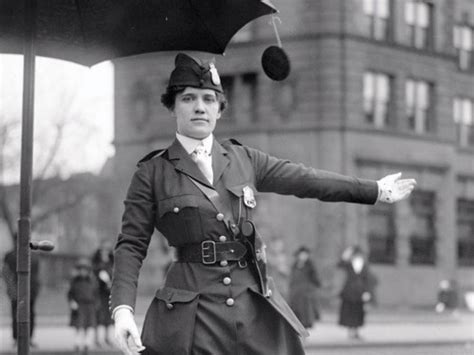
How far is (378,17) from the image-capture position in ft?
112

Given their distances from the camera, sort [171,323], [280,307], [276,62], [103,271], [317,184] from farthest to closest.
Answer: [103,271]
[276,62]
[317,184]
[280,307]
[171,323]

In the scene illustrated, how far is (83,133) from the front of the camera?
116ft

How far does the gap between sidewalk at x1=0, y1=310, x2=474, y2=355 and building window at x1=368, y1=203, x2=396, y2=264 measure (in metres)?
4.38

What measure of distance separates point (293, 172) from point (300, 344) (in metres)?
0.78

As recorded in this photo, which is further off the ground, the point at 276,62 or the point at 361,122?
the point at 361,122

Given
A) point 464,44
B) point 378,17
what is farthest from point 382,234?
point 464,44

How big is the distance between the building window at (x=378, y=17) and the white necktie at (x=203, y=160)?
29.4m

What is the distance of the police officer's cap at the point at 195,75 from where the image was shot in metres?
4.64

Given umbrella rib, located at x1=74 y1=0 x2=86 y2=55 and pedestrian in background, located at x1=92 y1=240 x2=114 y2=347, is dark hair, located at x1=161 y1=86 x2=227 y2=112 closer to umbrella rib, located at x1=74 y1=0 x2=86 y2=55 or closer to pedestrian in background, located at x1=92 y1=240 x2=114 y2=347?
umbrella rib, located at x1=74 y1=0 x2=86 y2=55

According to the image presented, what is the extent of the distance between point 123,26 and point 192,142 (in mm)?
1134

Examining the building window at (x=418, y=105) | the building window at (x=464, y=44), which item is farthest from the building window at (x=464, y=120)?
the building window at (x=418, y=105)

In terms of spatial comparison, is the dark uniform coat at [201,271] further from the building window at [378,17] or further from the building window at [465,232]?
the building window at [465,232]

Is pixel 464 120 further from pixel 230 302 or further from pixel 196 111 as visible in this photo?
pixel 230 302

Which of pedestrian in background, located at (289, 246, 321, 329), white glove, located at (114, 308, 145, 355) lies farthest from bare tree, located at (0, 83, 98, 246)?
white glove, located at (114, 308, 145, 355)
